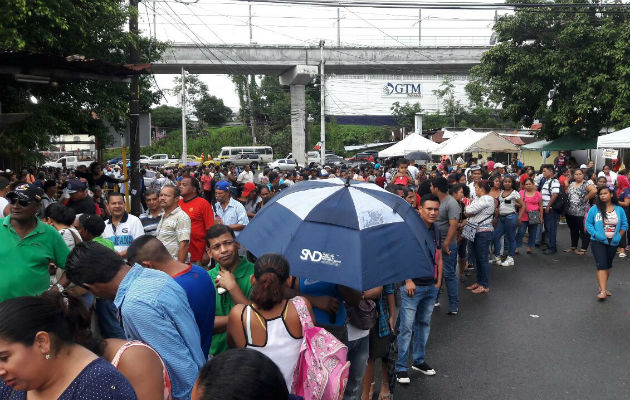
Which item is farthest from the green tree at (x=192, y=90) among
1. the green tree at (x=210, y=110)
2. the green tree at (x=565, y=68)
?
the green tree at (x=565, y=68)

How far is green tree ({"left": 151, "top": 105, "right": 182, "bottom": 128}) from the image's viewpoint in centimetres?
6175

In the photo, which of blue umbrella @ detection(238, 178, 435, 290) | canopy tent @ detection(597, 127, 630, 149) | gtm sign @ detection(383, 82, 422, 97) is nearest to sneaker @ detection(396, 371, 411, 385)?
blue umbrella @ detection(238, 178, 435, 290)

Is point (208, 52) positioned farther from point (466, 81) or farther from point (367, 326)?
point (367, 326)

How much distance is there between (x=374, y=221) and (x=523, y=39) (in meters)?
21.8

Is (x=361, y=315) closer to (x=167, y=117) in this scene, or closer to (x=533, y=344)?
(x=533, y=344)

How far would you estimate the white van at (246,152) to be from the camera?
160ft

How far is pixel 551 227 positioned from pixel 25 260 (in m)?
10.5

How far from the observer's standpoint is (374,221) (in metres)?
3.72

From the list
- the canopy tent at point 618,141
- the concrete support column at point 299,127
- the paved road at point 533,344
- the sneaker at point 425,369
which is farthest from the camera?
the concrete support column at point 299,127

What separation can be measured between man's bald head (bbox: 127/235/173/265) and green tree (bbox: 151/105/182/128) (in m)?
60.8

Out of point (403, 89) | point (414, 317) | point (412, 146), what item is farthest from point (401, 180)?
point (403, 89)

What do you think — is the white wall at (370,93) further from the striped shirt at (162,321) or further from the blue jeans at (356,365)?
the striped shirt at (162,321)

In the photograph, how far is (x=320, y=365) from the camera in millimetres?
3070

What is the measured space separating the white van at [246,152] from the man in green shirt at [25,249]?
1751 inches
